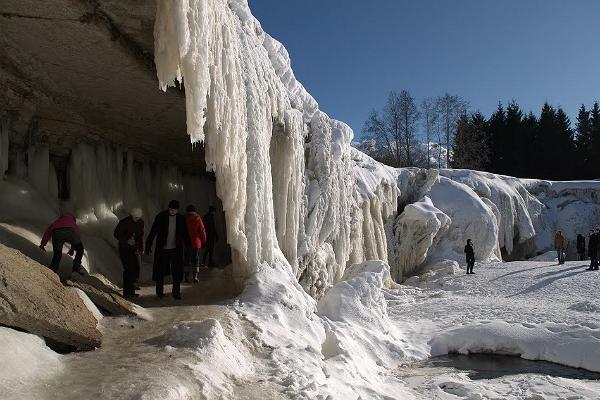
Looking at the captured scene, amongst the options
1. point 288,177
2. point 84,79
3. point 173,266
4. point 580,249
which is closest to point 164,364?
point 173,266

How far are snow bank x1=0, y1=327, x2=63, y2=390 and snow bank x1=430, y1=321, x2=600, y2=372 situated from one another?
7398 mm

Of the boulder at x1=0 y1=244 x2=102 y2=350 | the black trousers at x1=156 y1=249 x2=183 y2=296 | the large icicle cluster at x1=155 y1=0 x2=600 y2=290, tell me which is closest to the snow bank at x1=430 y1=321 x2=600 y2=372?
the large icicle cluster at x1=155 y1=0 x2=600 y2=290

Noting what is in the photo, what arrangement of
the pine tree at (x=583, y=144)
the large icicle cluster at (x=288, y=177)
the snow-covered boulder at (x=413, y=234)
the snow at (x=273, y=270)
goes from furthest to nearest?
the pine tree at (x=583, y=144) < the snow-covered boulder at (x=413, y=234) < the large icicle cluster at (x=288, y=177) < the snow at (x=273, y=270)

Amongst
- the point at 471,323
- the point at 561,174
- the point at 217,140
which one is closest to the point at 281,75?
the point at 217,140

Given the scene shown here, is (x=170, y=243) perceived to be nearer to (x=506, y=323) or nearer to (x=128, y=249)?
(x=128, y=249)

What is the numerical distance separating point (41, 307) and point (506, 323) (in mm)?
9487

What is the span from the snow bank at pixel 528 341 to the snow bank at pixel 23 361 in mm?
7398

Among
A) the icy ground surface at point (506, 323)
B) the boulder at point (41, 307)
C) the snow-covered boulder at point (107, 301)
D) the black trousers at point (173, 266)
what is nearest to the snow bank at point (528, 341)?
the icy ground surface at point (506, 323)

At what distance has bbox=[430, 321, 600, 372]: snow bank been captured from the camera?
359 inches

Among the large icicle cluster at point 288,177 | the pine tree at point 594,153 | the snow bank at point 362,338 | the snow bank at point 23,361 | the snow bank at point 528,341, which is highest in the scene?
the pine tree at point 594,153

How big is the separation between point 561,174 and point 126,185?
38931mm

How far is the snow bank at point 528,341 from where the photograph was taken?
912 centimetres

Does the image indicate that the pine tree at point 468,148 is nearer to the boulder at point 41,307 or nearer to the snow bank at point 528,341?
the snow bank at point 528,341

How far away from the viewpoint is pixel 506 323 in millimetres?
10531
